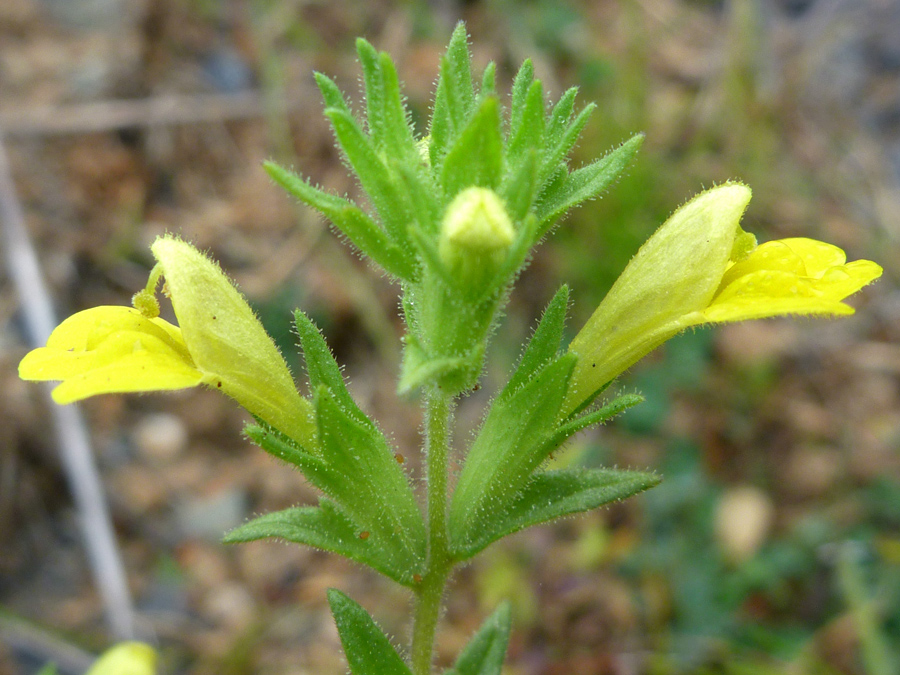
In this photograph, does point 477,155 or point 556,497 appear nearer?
point 477,155

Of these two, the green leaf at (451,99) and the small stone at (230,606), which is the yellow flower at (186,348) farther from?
the small stone at (230,606)

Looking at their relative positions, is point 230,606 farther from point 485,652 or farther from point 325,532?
point 325,532

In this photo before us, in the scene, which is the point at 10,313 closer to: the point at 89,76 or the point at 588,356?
the point at 89,76

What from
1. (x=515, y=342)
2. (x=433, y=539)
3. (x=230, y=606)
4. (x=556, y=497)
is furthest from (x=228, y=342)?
(x=515, y=342)

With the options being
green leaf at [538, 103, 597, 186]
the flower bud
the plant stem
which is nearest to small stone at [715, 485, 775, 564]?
the plant stem

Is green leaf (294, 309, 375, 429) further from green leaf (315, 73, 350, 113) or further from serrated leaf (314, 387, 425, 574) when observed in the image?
green leaf (315, 73, 350, 113)

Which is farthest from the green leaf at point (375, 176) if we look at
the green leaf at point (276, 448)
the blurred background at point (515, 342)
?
the blurred background at point (515, 342)
